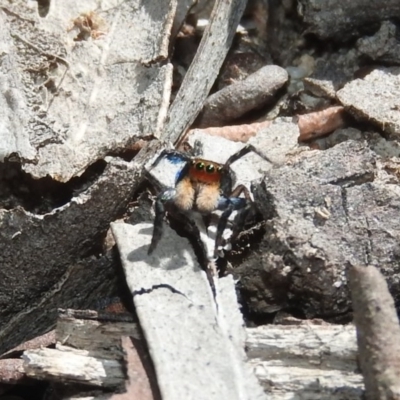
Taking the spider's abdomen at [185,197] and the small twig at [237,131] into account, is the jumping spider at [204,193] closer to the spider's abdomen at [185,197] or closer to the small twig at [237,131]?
the spider's abdomen at [185,197]

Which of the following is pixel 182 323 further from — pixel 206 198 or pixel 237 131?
pixel 237 131

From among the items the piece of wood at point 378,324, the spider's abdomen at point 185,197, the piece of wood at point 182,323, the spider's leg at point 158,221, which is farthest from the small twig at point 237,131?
the piece of wood at point 378,324

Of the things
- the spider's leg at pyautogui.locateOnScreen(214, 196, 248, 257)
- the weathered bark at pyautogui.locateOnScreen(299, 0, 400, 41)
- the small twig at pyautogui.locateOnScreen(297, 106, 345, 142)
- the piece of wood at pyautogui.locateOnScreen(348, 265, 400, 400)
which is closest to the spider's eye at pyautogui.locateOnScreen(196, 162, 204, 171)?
the spider's leg at pyautogui.locateOnScreen(214, 196, 248, 257)

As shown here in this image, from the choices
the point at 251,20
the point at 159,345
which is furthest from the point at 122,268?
the point at 251,20

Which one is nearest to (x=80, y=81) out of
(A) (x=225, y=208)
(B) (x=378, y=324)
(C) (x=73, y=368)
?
(A) (x=225, y=208)

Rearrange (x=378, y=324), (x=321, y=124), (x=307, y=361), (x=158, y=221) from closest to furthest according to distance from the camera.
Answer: (x=378, y=324) < (x=307, y=361) < (x=158, y=221) < (x=321, y=124)

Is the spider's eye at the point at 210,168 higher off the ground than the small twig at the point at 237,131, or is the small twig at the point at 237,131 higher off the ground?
the small twig at the point at 237,131

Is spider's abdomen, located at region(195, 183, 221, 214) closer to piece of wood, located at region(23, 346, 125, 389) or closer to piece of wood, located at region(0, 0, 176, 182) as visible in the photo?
piece of wood, located at region(0, 0, 176, 182)

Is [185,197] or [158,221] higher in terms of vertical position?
[185,197]
